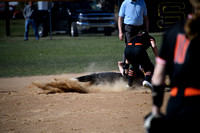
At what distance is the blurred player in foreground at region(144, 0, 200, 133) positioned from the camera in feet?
8.25

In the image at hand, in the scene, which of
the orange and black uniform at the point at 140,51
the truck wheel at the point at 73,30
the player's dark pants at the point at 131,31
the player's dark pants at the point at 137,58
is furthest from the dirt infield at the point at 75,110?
the truck wheel at the point at 73,30

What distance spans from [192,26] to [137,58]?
4.88 metres

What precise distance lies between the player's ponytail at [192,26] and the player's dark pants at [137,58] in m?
4.77

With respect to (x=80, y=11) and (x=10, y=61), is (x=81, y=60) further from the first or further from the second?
(x=80, y=11)

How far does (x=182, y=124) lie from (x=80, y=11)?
798 inches

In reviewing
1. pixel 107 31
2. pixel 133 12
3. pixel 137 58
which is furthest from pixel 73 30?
pixel 137 58

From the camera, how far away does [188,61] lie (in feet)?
8.38

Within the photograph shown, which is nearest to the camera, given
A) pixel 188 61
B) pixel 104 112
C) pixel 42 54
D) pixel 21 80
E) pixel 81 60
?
pixel 188 61

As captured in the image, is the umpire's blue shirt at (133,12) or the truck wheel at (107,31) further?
the truck wheel at (107,31)

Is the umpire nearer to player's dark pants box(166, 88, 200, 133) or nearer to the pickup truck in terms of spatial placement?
player's dark pants box(166, 88, 200, 133)

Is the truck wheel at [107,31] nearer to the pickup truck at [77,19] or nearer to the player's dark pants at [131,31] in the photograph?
the pickup truck at [77,19]

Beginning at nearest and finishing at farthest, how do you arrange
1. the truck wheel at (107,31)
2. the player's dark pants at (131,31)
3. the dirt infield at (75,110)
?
the dirt infield at (75,110)
the player's dark pants at (131,31)
the truck wheel at (107,31)

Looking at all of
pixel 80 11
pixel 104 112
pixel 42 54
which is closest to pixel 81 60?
pixel 42 54

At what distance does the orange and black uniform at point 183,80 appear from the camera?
2.54 meters
